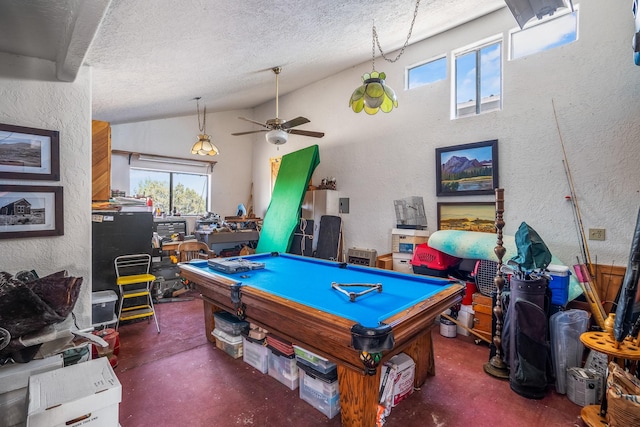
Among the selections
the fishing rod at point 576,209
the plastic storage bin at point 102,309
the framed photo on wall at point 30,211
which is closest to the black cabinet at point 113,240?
the plastic storage bin at point 102,309

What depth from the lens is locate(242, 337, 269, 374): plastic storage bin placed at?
2.51 metres

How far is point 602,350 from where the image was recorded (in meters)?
1.82

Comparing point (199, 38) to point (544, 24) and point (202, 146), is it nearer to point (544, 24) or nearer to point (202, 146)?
point (202, 146)

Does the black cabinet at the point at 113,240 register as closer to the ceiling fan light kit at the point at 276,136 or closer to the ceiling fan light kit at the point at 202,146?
the ceiling fan light kit at the point at 202,146

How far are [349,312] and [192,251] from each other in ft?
15.3

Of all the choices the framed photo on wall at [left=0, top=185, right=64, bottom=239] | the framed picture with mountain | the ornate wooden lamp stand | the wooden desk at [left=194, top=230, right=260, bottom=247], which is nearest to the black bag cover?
the ornate wooden lamp stand

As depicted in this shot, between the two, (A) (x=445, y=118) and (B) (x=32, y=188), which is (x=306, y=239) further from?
(B) (x=32, y=188)

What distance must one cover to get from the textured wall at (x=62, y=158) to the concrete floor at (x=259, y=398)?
81 cm

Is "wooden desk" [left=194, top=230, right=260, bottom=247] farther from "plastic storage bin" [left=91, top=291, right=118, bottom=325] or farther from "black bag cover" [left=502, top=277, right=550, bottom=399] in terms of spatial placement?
"black bag cover" [left=502, top=277, right=550, bottom=399]

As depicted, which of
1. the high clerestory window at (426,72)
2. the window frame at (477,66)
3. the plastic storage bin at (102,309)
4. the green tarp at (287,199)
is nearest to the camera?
the plastic storage bin at (102,309)

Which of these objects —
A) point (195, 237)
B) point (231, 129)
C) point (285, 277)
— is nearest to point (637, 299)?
point (285, 277)

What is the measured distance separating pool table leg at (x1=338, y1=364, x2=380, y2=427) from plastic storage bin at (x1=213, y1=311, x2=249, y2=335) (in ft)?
4.06

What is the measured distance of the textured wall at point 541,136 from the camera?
2.87m

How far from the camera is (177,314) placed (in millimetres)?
3965
